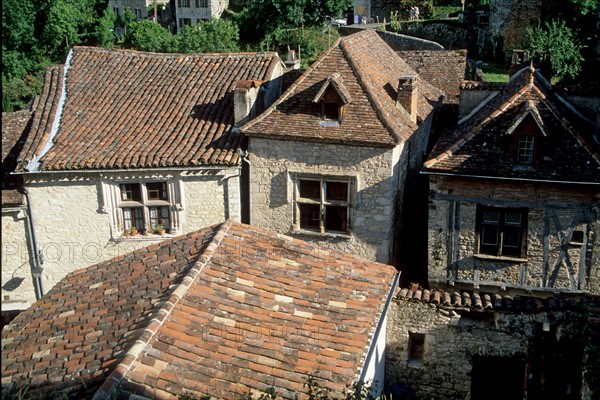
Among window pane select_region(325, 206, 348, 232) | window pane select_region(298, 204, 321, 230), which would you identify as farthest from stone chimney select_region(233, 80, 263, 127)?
window pane select_region(325, 206, 348, 232)

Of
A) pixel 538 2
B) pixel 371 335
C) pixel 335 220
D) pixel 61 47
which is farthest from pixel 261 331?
pixel 61 47

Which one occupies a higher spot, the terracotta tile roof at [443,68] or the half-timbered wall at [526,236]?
the terracotta tile roof at [443,68]

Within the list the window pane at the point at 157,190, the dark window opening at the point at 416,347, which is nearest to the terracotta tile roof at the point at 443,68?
the window pane at the point at 157,190

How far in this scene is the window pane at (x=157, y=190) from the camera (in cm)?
1602

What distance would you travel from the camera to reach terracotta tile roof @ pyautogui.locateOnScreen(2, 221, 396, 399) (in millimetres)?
7918

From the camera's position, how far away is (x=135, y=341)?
8086 millimetres

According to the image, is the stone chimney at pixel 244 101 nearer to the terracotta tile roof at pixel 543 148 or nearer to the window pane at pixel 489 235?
the terracotta tile roof at pixel 543 148

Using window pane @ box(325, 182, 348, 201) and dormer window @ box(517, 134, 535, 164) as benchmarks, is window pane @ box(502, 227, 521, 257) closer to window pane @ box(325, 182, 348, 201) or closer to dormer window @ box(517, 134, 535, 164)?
dormer window @ box(517, 134, 535, 164)

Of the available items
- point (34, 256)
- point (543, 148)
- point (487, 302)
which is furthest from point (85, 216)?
point (543, 148)

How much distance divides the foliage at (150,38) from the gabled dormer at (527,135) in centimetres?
2867

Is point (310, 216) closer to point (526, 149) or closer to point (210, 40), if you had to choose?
point (526, 149)

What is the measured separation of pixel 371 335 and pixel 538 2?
31.8 m

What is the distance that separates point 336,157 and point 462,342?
5.36m

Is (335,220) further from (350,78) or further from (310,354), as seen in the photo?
(310,354)
